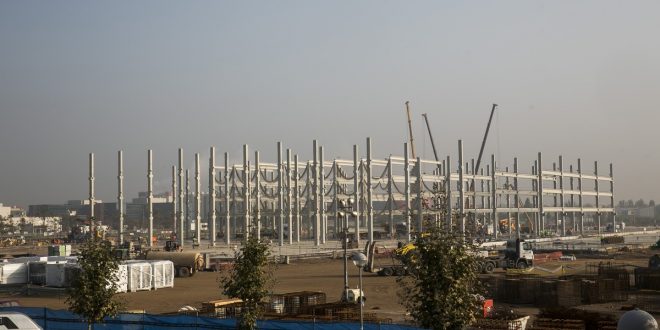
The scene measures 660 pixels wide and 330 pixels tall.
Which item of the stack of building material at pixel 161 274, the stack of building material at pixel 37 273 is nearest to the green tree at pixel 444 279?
the stack of building material at pixel 161 274

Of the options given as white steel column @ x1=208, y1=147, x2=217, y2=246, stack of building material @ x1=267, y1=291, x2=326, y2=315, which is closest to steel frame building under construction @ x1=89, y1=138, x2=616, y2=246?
white steel column @ x1=208, y1=147, x2=217, y2=246

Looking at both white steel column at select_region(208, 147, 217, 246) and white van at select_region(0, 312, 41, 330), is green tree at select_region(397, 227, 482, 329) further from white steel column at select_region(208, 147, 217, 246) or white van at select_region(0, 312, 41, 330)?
white steel column at select_region(208, 147, 217, 246)

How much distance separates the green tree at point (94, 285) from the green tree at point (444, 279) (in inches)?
404

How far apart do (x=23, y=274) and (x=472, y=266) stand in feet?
137

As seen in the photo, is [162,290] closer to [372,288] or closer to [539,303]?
[372,288]

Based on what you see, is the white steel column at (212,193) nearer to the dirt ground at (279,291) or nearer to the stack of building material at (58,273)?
the dirt ground at (279,291)

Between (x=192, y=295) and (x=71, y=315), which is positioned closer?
(x=71, y=315)

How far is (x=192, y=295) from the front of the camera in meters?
44.4

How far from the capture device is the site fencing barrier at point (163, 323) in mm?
22047

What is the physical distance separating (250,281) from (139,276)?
28.5m

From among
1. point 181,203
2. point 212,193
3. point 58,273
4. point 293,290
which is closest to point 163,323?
point 293,290

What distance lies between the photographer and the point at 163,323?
933 inches

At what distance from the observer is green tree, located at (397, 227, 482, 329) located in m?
15.3

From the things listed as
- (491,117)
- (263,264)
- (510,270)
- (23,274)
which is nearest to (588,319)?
(263,264)
